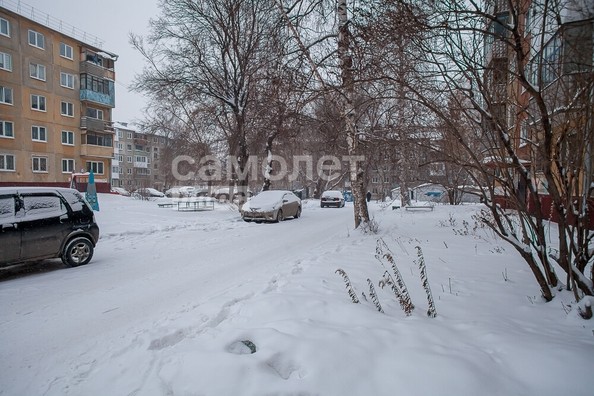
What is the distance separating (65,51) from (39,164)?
38.3 ft

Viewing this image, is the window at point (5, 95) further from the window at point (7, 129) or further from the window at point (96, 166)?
the window at point (96, 166)

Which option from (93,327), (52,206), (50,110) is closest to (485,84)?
(93,327)

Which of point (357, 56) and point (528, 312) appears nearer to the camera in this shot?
point (528, 312)

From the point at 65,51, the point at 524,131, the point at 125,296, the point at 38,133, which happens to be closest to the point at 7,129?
the point at 38,133

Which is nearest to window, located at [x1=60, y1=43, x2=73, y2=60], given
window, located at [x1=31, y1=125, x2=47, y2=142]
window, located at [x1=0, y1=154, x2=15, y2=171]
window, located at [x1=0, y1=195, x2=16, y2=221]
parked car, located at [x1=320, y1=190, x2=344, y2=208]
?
window, located at [x1=31, y1=125, x2=47, y2=142]

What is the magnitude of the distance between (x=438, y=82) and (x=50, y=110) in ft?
122

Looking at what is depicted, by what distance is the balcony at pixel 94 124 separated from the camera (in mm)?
34562

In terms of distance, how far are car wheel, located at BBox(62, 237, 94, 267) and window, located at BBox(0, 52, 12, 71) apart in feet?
99.5

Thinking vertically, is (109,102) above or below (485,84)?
above

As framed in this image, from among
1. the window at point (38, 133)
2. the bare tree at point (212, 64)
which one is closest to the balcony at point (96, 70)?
the window at point (38, 133)

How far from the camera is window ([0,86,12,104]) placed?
2797 centimetres

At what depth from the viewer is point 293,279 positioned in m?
5.35

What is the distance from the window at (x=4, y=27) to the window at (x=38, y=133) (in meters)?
7.52

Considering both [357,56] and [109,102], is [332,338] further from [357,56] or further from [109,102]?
[109,102]
